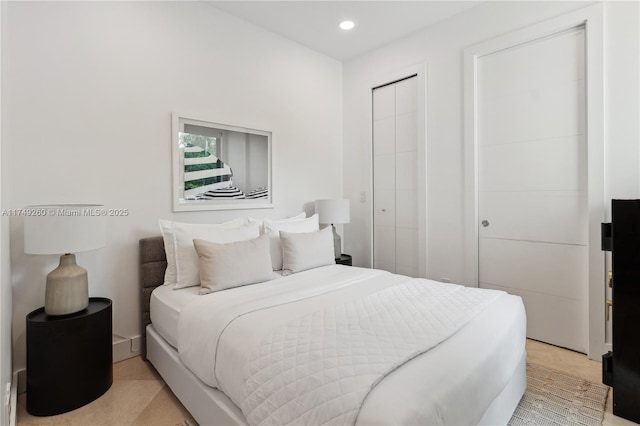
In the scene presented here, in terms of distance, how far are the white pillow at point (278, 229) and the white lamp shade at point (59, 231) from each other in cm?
127

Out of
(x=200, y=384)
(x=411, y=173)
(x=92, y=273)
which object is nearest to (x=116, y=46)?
(x=92, y=273)

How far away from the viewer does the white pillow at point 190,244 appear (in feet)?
7.45

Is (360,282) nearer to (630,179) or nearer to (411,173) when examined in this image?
(411,173)

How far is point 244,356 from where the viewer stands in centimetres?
139

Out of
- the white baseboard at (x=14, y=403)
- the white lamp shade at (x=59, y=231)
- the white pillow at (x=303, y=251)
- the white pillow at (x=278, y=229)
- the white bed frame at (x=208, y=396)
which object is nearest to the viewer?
the white bed frame at (x=208, y=396)

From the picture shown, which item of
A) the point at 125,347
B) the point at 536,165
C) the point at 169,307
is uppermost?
the point at 536,165

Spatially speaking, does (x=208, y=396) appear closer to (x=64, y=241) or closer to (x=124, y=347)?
(x=64, y=241)

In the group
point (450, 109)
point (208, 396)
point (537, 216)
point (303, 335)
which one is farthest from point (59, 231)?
point (537, 216)

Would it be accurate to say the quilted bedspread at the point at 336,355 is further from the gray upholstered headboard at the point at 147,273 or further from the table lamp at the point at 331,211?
the table lamp at the point at 331,211

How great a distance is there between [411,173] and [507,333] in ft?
7.08

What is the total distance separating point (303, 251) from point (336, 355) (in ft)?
5.01

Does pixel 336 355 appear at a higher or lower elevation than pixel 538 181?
lower

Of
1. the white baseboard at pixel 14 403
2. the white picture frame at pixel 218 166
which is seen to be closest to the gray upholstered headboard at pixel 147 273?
the white picture frame at pixel 218 166

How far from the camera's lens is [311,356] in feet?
4.07
